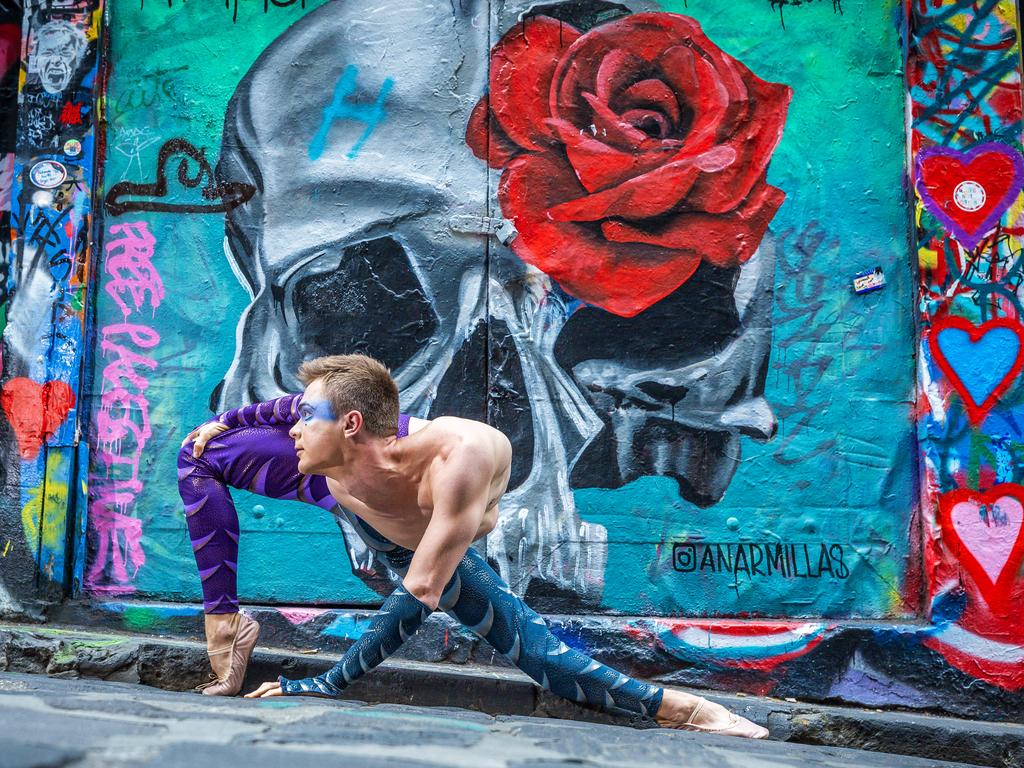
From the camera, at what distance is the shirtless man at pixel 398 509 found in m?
3.13

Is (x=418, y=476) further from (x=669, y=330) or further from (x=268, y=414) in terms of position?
(x=669, y=330)

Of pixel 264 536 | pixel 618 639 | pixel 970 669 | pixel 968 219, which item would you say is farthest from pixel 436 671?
pixel 968 219

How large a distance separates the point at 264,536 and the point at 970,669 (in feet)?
10.5

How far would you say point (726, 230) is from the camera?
4.63 meters

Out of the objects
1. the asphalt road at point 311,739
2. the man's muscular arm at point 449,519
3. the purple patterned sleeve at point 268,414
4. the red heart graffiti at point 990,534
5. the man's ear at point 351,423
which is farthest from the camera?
the red heart graffiti at point 990,534

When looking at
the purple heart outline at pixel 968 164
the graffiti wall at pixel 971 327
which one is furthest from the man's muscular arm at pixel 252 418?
the purple heart outline at pixel 968 164

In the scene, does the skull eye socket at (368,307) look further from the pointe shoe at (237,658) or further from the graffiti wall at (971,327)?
the graffiti wall at (971,327)

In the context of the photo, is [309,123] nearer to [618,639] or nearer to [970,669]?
[618,639]

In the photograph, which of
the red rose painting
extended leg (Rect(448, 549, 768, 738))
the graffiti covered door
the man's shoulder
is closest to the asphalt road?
extended leg (Rect(448, 549, 768, 738))

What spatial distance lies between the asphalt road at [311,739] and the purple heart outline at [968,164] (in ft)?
7.64

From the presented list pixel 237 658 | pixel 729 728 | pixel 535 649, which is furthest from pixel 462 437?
pixel 729 728

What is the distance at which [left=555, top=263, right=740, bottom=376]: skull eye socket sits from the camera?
Answer: 15.1ft

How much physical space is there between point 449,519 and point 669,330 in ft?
6.33

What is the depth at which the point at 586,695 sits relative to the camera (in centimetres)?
347
